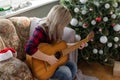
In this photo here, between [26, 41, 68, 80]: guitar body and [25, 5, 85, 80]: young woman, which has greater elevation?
[25, 5, 85, 80]: young woman

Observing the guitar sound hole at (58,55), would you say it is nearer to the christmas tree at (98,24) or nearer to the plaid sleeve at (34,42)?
the plaid sleeve at (34,42)

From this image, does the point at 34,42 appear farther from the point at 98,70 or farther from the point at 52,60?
the point at 98,70

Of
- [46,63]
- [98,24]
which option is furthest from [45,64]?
[98,24]

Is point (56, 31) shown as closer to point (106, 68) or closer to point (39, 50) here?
point (39, 50)

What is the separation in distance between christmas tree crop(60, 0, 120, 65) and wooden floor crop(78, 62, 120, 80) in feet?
0.68

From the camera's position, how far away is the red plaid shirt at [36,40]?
192 cm

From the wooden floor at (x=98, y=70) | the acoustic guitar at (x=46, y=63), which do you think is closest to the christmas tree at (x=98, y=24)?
the wooden floor at (x=98, y=70)

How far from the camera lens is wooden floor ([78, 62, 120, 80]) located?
9.05 ft

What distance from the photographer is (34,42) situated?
1936mm

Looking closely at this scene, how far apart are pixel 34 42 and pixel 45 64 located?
0.25 metres

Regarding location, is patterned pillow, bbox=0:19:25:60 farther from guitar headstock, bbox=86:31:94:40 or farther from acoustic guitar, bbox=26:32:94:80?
guitar headstock, bbox=86:31:94:40

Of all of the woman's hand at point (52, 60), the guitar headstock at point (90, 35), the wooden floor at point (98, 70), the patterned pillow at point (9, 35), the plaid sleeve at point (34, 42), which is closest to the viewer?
the plaid sleeve at point (34, 42)

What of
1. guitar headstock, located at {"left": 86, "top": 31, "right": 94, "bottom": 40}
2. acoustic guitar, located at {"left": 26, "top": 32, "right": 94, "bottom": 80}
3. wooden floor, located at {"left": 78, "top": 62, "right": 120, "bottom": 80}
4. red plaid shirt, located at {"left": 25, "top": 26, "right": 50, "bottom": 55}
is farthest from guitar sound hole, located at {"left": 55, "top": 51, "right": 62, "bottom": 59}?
wooden floor, located at {"left": 78, "top": 62, "right": 120, "bottom": 80}

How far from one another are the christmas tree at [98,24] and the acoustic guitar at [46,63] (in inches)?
16.1
